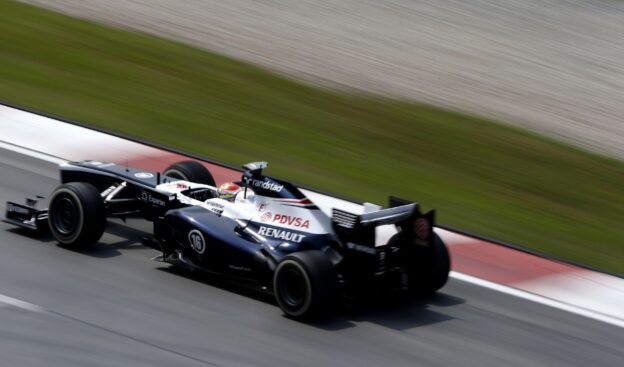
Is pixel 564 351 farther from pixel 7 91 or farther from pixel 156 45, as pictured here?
pixel 156 45

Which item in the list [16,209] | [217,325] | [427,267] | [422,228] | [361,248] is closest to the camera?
[217,325]

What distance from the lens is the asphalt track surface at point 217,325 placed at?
7.68m

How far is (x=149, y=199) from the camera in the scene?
9617 millimetres

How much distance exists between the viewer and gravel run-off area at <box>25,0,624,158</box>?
1622cm

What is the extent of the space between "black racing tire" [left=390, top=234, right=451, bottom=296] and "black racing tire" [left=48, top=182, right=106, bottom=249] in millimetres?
2544

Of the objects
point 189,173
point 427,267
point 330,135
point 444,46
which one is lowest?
point 427,267

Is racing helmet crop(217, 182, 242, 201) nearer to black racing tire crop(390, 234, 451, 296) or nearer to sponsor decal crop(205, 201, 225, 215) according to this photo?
sponsor decal crop(205, 201, 225, 215)

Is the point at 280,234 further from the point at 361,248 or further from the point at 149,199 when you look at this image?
the point at 149,199

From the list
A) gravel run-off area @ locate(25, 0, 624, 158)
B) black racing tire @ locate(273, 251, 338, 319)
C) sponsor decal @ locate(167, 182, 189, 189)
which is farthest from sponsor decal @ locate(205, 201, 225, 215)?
gravel run-off area @ locate(25, 0, 624, 158)

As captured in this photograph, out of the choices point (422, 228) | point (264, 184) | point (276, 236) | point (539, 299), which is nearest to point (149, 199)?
point (264, 184)

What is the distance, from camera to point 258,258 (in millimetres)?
8617

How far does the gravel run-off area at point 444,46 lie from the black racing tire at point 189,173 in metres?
6.16

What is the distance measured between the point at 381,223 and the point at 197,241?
1.56m

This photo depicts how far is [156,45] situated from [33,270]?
8622 millimetres
